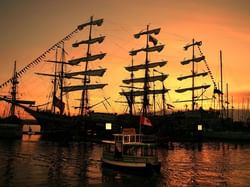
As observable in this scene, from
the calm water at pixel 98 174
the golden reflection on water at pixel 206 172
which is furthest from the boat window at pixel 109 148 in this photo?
the golden reflection on water at pixel 206 172

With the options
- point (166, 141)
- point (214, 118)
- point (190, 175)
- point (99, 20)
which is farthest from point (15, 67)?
point (190, 175)

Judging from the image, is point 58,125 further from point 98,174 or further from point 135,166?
point 135,166

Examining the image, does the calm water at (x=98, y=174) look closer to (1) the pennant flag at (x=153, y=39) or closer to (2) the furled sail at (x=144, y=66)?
(1) the pennant flag at (x=153, y=39)

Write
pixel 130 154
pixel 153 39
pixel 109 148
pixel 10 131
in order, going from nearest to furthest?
pixel 130 154
pixel 109 148
pixel 10 131
pixel 153 39

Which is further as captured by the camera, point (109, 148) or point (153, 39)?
point (153, 39)

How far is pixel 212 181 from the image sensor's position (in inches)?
1390

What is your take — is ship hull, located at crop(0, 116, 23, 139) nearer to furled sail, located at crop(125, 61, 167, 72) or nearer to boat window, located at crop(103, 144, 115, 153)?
furled sail, located at crop(125, 61, 167, 72)

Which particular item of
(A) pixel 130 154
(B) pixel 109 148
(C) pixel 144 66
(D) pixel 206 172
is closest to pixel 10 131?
(C) pixel 144 66

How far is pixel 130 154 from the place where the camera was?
3794 centimetres

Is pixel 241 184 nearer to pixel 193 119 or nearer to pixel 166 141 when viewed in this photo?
pixel 166 141

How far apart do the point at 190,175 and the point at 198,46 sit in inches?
3583

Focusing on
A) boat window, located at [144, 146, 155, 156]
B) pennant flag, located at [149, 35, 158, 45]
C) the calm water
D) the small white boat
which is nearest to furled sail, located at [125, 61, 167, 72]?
pennant flag, located at [149, 35, 158, 45]

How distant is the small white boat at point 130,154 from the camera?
119ft

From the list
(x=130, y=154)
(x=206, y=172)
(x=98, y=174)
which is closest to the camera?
(x=98, y=174)
